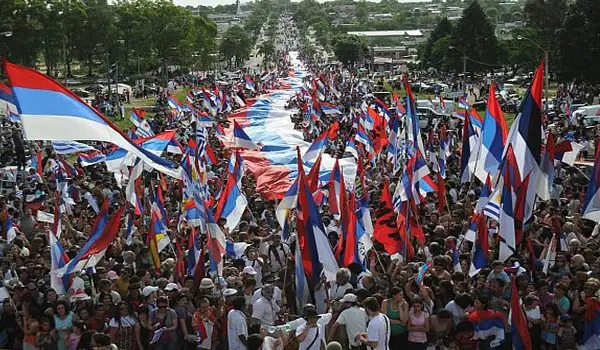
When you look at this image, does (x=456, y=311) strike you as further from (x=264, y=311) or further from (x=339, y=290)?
(x=264, y=311)

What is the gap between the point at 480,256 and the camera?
10180 millimetres

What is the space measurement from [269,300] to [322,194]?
626cm

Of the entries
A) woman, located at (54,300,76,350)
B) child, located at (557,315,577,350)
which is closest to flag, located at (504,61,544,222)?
child, located at (557,315,577,350)

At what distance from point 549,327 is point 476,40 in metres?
60.8

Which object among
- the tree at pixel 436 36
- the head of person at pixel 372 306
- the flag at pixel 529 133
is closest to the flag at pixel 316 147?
the flag at pixel 529 133

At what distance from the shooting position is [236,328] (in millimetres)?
8352

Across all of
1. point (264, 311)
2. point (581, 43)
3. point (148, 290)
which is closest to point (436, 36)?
point (581, 43)

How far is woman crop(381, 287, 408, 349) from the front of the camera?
8.43m

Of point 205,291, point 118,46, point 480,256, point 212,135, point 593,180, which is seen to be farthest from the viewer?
point 118,46

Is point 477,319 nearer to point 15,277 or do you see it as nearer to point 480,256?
point 480,256

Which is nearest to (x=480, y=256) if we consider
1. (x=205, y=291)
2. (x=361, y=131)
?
(x=205, y=291)

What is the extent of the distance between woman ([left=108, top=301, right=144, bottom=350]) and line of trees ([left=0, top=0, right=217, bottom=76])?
59551mm

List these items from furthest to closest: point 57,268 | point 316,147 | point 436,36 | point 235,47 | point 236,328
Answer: point 235,47
point 436,36
point 316,147
point 57,268
point 236,328

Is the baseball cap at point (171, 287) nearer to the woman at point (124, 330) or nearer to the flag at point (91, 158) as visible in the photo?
the woman at point (124, 330)
